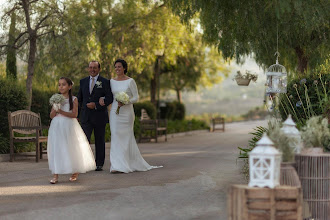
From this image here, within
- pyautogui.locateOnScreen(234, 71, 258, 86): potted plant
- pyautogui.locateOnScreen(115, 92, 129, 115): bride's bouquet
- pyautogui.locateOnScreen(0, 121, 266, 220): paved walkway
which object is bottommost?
pyautogui.locateOnScreen(0, 121, 266, 220): paved walkway

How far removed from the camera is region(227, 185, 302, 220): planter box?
235 inches

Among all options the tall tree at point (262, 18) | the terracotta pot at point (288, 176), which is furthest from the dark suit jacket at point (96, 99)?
the terracotta pot at point (288, 176)

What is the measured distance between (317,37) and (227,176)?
6673mm

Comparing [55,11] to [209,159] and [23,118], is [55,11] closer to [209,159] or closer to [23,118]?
[23,118]

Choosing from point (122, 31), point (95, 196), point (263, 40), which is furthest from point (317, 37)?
point (122, 31)

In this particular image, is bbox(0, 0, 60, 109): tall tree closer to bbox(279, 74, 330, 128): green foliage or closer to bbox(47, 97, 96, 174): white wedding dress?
bbox(47, 97, 96, 174): white wedding dress

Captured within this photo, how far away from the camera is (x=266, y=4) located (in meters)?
11.1

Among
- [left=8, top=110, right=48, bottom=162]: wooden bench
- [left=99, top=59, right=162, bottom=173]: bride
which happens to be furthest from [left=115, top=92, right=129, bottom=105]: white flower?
[left=8, top=110, right=48, bottom=162]: wooden bench

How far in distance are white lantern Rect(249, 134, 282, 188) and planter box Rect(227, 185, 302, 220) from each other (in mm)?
107

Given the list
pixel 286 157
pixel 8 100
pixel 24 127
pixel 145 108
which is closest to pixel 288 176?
pixel 286 157

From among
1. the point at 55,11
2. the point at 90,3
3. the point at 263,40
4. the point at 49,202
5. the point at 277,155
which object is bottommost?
the point at 49,202

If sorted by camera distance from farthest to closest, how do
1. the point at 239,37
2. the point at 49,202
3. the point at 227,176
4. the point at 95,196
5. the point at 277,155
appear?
the point at 239,37 → the point at 227,176 → the point at 95,196 → the point at 49,202 → the point at 277,155

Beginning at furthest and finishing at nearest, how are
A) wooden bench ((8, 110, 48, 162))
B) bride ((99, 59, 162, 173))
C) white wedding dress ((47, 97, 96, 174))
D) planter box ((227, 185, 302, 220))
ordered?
wooden bench ((8, 110, 48, 162)) < bride ((99, 59, 162, 173)) < white wedding dress ((47, 97, 96, 174)) < planter box ((227, 185, 302, 220))

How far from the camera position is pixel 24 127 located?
15609 millimetres
